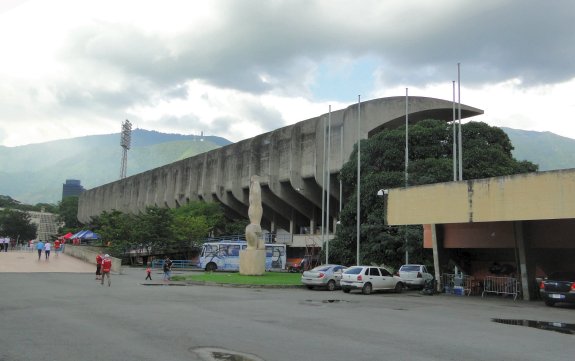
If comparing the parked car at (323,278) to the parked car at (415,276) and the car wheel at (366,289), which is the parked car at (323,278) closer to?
the car wheel at (366,289)

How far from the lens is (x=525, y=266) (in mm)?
→ 22953

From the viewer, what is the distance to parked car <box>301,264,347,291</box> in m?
26.5

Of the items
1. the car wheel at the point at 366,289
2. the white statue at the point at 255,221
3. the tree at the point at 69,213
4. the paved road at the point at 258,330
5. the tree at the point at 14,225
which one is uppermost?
the tree at the point at 69,213

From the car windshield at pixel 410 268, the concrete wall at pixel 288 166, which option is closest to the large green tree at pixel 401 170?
the car windshield at pixel 410 268

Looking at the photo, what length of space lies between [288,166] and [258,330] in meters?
46.0

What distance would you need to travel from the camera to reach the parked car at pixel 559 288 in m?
18.9

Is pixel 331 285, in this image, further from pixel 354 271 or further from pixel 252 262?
pixel 252 262

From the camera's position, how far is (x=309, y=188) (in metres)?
56.0

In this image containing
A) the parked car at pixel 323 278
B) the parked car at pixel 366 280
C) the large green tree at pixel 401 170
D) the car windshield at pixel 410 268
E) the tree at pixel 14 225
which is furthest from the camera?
the tree at pixel 14 225

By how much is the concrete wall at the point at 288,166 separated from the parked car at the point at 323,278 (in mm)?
15367

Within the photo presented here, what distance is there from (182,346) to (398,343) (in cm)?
403

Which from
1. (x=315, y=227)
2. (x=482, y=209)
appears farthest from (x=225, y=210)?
(x=482, y=209)

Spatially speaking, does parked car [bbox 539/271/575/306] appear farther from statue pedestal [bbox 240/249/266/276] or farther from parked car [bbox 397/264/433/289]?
statue pedestal [bbox 240/249/266/276]

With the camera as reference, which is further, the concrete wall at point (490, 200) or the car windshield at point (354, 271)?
the car windshield at point (354, 271)
